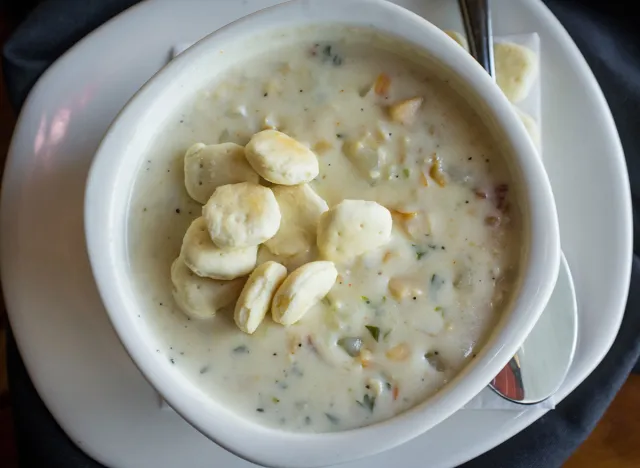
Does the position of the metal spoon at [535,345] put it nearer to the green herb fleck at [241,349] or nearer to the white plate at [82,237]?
the white plate at [82,237]

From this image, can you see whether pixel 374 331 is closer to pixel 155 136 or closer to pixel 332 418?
pixel 332 418

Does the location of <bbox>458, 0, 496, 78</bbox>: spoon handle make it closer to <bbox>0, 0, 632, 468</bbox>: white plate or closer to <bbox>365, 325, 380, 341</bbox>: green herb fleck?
<bbox>0, 0, 632, 468</bbox>: white plate

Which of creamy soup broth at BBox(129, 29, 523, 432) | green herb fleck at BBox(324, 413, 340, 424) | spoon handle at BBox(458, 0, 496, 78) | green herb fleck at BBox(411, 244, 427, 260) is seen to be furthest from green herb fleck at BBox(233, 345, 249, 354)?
spoon handle at BBox(458, 0, 496, 78)

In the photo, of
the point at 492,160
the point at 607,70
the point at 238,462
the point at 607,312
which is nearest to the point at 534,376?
the point at 607,312

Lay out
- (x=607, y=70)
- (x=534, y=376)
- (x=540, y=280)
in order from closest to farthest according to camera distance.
A: (x=540, y=280)
(x=534, y=376)
(x=607, y=70)

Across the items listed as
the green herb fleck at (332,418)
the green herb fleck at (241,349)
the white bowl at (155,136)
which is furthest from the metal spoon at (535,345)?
the green herb fleck at (241,349)

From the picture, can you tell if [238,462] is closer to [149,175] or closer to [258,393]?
[258,393]
